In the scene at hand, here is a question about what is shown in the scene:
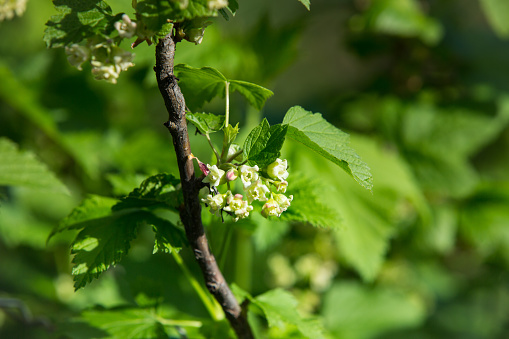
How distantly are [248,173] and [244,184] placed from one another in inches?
0.5

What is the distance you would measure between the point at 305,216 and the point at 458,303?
5.63 feet

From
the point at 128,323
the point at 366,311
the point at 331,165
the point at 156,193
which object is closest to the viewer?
the point at 156,193

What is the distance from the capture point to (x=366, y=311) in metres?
1.23

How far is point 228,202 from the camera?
0.43 m

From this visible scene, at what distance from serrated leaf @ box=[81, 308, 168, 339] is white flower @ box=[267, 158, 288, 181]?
0.26 m

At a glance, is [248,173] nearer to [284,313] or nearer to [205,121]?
[205,121]

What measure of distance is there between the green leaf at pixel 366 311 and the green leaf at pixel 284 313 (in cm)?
57

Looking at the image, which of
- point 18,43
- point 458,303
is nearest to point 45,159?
point 18,43

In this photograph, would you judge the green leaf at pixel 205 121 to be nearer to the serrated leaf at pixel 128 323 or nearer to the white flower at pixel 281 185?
the white flower at pixel 281 185

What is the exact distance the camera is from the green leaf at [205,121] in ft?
1.41

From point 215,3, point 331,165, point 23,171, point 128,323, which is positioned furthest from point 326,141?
point 331,165

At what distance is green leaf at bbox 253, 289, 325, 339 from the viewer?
0.52 m

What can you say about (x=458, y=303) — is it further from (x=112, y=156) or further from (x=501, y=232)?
(x=112, y=156)

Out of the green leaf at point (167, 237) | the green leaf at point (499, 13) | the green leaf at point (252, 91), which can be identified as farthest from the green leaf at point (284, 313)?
the green leaf at point (499, 13)
